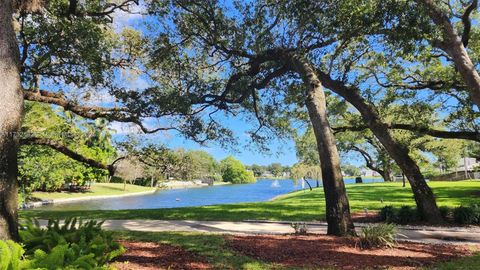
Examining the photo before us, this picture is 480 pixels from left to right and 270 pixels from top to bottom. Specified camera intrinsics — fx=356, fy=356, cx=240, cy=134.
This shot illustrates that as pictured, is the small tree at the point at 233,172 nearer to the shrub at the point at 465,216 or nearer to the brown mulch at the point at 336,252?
the shrub at the point at 465,216

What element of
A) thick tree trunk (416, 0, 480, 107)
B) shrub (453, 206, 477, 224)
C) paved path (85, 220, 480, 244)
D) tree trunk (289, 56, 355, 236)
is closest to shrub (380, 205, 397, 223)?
paved path (85, 220, 480, 244)

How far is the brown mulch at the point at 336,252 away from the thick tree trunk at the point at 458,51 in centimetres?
436

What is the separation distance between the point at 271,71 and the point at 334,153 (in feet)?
13.9

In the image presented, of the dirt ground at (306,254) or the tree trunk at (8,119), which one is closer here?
the tree trunk at (8,119)

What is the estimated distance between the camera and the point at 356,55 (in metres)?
12.8

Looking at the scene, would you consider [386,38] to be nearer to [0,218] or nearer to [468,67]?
[468,67]

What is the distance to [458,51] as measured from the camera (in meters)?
10.2

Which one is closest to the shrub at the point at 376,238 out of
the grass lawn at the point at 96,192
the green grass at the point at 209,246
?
the green grass at the point at 209,246

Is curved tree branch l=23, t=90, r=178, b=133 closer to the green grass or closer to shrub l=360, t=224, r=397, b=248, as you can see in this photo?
the green grass

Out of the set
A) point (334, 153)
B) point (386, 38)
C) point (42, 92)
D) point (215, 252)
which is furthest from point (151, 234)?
point (386, 38)

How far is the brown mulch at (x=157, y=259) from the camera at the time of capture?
623cm

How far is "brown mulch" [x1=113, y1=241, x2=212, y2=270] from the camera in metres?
6.23

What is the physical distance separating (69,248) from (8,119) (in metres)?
1.99

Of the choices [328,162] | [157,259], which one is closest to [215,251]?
[157,259]
